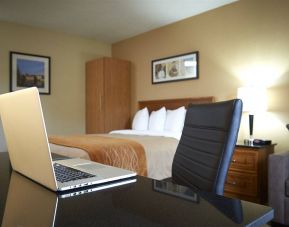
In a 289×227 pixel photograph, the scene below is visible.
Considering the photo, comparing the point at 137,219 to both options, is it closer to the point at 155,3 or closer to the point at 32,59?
the point at 155,3

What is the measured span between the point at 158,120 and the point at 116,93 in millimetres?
1200

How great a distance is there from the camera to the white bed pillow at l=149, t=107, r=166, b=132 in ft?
13.2

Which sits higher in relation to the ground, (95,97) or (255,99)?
(95,97)

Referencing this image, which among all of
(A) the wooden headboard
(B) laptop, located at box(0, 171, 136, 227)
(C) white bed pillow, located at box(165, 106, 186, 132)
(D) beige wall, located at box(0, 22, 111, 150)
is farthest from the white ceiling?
(B) laptop, located at box(0, 171, 136, 227)

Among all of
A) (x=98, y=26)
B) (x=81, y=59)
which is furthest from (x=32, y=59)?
(x=98, y=26)

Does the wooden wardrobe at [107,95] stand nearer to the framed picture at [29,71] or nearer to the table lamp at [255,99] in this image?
the framed picture at [29,71]

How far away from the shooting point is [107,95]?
4.76m

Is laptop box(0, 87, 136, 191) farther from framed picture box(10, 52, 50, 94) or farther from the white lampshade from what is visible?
framed picture box(10, 52, 50, 94)

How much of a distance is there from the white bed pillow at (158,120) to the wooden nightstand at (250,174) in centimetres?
135

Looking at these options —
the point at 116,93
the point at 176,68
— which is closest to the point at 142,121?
the point at 116,93

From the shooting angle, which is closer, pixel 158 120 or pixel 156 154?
pixel 156 154

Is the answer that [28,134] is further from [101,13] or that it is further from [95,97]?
[95,97]

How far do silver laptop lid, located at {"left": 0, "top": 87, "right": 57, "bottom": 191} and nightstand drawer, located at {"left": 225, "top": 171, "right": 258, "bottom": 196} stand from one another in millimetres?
2483

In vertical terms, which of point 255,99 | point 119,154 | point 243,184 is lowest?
point 243,184
